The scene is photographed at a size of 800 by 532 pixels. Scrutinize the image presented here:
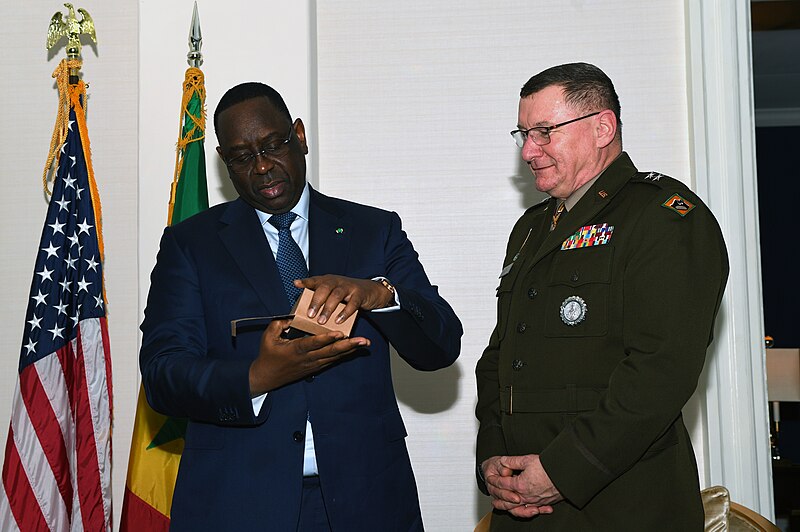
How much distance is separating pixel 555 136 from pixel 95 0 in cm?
219

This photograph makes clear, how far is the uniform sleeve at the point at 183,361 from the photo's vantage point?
1.80 meters

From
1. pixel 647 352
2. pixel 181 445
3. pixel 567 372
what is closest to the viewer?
pixel 647 352

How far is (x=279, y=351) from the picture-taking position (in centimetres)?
173

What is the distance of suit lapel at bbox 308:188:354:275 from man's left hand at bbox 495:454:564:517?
57cm

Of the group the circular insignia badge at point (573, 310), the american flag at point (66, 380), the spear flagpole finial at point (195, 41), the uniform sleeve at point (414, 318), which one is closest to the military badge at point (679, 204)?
the circular insignia badge at point (573, 310)

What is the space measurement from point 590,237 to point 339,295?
0.59 m

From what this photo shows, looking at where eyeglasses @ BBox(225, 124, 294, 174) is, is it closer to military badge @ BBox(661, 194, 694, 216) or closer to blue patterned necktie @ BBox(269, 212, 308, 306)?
blue patterned necktie @ BBox(269, 212, 308, 306)

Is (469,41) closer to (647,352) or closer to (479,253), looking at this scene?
(479,253)

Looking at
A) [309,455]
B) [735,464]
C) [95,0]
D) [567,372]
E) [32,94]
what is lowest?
[735,464]

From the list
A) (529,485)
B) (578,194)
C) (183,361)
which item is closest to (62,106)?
(183,361)

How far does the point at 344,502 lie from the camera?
1.85 metres

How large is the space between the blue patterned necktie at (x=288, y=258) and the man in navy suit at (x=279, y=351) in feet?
0.05

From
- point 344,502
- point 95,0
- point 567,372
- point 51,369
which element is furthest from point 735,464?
point 95,0

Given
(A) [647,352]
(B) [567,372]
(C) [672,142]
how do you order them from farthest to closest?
(C) [672,142], (B) [567,372], (A) [647,352]
